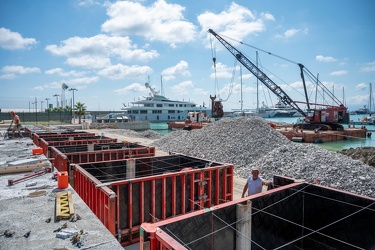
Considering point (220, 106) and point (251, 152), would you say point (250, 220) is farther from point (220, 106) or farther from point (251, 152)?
point (220, 106)

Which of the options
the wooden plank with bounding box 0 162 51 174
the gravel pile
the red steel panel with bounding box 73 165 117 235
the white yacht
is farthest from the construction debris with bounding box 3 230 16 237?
the white yacht

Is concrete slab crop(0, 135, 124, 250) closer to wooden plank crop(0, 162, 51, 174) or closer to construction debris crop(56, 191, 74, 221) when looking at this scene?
construction debris crop(56, 191, 74, 221)

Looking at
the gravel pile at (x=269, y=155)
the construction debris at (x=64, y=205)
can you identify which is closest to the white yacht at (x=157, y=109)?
the gravel pile at (x=269, y=155)

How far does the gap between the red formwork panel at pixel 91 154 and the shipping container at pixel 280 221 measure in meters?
5.99

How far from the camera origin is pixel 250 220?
15.8 feet

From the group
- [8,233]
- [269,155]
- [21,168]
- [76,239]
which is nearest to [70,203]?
[8,233]

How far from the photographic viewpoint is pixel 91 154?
10242mm

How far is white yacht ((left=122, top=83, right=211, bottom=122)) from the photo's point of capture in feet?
249

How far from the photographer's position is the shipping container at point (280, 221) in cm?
419

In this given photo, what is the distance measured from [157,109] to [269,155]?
2600 inches

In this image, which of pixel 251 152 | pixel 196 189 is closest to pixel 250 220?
pixel 196 189

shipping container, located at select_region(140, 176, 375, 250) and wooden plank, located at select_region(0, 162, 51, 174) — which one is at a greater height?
wooden plank, located at select_region(0, 162, 51, 174)

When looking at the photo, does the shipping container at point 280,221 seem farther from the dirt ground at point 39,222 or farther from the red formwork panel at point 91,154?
the red formwork panel at point 91,154

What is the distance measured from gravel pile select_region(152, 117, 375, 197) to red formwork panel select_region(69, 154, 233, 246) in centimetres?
275
